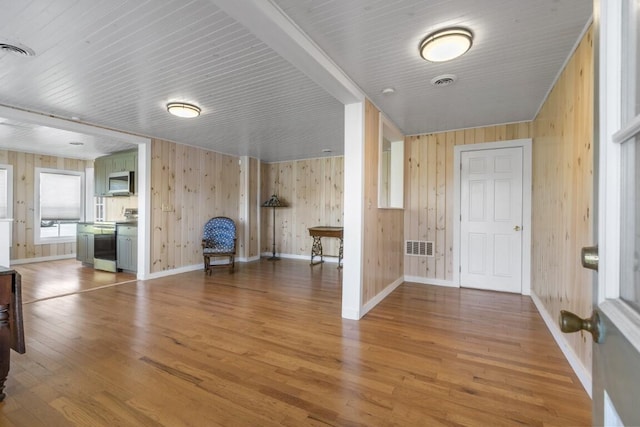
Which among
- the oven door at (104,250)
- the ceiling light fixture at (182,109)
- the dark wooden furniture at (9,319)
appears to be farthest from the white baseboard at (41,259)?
the dark wooden furniture at (9,319)

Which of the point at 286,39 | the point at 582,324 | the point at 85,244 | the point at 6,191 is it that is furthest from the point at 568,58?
the point at 6,191

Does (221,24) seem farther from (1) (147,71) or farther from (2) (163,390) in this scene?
(2) (163,390)

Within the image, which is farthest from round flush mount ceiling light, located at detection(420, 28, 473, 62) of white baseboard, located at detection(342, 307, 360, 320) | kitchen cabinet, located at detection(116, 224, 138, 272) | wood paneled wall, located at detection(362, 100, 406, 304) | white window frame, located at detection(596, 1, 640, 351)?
kitchen cabinet, located at detection(116, 224, 138, 272)

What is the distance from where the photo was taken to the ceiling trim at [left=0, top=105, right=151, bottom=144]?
3391 mm

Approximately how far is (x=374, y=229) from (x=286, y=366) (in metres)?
1.76

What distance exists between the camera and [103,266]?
532cm

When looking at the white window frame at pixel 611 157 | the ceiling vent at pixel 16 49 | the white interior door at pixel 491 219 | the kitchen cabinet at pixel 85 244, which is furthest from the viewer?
the kitchen cabinet at pixel 85 244

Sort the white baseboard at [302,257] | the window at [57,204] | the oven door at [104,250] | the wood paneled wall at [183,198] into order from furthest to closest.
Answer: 1. the white baseboard at [302,257]
2. the window at [57,204]
3. the oven door at [104,250]
4. the wood paneled wall at [183,198]

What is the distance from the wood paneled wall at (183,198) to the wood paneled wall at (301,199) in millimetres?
1206

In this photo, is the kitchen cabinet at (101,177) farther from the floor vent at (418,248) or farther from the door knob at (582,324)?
the door knob at (582,324)

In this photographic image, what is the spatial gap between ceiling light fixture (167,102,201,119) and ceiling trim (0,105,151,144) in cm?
161

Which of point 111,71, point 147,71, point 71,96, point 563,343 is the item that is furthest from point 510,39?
point 71,96

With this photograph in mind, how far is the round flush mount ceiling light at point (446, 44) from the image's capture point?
6.41ft

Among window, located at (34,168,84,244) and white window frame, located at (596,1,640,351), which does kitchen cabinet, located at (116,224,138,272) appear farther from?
white window frame, located at (596,1,640,351)
